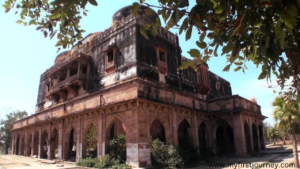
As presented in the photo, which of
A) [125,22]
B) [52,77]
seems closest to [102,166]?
[125,22]

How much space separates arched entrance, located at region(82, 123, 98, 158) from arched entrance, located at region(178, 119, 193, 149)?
675cm

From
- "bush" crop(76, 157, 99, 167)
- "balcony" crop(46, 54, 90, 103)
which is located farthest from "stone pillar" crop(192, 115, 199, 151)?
"balcony" crop(46, 54, 90, 103)

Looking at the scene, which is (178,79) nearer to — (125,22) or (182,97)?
(182,97)

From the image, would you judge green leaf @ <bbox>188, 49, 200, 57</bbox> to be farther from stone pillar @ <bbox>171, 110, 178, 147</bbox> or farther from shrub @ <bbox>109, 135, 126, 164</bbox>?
stone pillar @ <bbox>171, 110, 178, 147</bbox>

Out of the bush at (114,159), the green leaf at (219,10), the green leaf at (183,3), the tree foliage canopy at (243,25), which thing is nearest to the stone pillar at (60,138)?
the bush at (114,159)

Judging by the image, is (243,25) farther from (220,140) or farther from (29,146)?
(29,146)

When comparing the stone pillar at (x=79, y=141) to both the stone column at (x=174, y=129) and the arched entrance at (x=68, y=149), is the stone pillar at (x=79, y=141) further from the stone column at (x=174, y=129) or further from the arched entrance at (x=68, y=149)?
the stone column at (x=174, y=129)

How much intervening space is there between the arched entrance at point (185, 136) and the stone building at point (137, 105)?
0.24 feet

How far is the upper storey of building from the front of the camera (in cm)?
1800

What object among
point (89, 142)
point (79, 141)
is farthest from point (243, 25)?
point (89, 142)

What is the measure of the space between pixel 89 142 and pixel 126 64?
7.16 m

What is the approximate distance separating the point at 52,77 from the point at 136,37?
43.7 feet

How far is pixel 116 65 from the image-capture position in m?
19.1

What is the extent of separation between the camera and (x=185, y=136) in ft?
63.5
